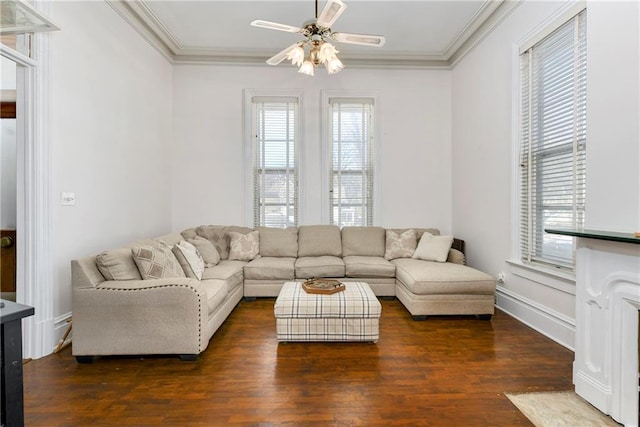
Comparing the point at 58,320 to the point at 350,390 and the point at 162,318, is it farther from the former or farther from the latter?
the point at 350,390

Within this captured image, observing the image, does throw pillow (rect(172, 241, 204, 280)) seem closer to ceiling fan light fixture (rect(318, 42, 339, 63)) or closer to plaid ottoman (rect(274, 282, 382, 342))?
plaid ottoman (rect(274, 282, 382, 342))

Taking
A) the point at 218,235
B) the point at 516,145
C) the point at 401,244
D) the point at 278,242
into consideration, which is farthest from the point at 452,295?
the point at 218,235

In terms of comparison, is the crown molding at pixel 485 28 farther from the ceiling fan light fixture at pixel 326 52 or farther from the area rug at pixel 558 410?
the area rug at pixel 558 410

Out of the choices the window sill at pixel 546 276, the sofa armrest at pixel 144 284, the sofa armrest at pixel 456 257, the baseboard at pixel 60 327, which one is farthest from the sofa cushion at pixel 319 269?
the baseboard at pixel 60 327

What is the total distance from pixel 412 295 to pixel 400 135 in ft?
8.76

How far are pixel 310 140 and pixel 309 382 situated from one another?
3.58m

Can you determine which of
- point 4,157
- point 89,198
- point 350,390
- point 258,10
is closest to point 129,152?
point 89,198

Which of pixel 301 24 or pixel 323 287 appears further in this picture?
pixel 301 24

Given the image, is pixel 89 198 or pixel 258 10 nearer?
pixel 89 198

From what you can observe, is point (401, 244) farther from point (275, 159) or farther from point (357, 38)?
point (357, 38)

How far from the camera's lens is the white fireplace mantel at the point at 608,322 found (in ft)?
5.49

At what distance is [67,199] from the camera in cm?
275

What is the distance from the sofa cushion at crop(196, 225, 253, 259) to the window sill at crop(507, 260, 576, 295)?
3.43 m

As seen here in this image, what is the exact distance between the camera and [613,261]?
1.75 meters
